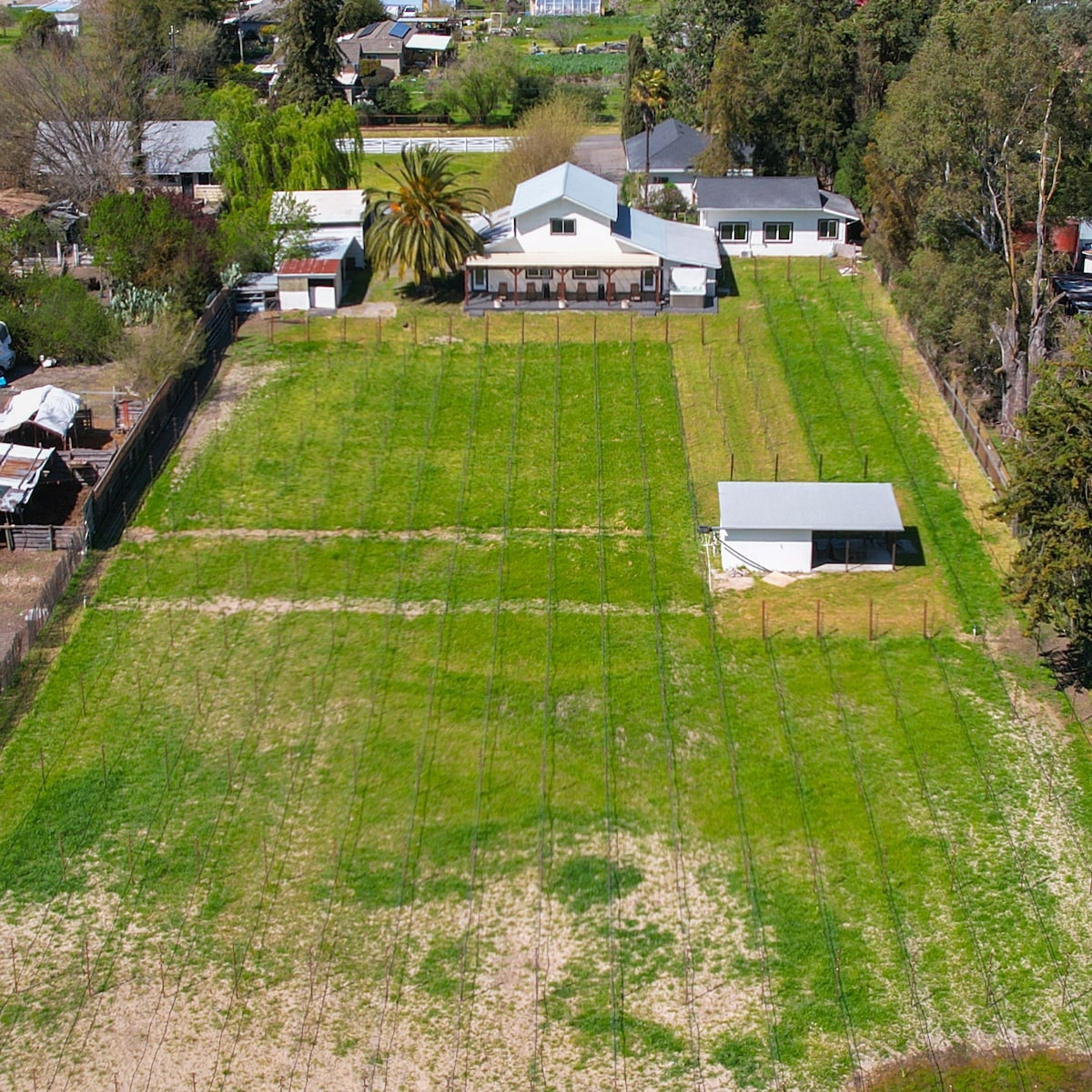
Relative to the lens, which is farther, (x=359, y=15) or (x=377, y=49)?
(x=359, y=15)

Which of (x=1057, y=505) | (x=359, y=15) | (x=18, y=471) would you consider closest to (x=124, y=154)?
(x=18, y=471)

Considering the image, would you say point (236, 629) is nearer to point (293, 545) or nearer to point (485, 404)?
point (293, 545)

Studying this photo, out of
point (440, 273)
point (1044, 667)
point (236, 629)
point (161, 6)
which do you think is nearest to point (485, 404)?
point (440, 273)

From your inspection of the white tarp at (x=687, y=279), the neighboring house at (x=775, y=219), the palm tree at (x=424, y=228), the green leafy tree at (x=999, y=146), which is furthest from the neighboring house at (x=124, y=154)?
the green leafy tree at (x=999, y=146)

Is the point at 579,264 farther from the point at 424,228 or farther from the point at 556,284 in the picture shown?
the point at 424,228

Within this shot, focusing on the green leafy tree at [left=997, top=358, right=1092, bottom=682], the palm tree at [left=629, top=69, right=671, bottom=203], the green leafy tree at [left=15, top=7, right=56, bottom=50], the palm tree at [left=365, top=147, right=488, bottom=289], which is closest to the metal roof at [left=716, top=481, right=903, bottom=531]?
the green leafy tree at [left=997, top=358, right=1092, bottom=682]

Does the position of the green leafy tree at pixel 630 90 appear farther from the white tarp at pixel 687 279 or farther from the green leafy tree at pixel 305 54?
the white tarp at pixel 687 279
